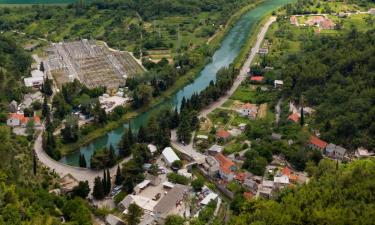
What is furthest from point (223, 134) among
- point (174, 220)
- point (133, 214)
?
point (133, 214)

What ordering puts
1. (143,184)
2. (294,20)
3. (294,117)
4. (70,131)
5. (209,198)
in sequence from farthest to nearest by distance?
(294,20)
(294,117)
(70,131)
(143,184)
(209,198)

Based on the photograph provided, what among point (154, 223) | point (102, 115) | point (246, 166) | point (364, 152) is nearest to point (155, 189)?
point (154, 223)

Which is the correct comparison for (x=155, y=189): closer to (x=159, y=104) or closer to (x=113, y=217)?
(x=113, y=217)

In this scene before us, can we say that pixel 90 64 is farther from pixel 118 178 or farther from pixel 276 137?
pixel 276 137

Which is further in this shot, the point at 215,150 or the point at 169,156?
the point at 215,150

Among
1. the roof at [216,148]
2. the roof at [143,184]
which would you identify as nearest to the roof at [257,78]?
the roof at [216,148]

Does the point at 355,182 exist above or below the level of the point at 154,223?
above
